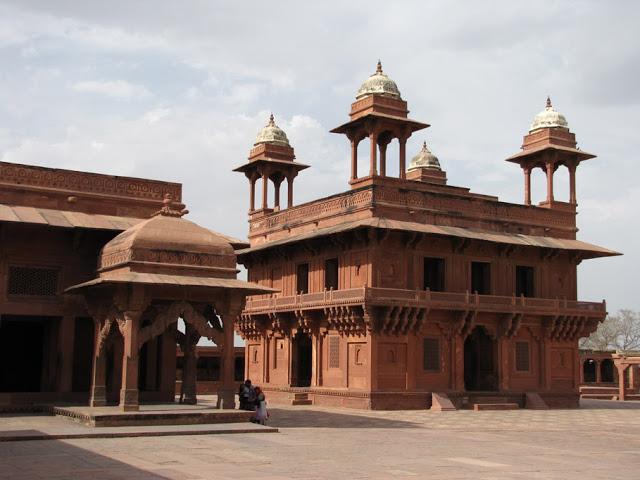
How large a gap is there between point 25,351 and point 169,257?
6.14 m

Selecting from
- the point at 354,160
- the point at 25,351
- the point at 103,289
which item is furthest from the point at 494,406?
the point at 103,289

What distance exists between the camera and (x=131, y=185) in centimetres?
2397

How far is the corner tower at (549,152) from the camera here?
125ft

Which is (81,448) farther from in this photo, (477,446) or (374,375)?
(374,375)

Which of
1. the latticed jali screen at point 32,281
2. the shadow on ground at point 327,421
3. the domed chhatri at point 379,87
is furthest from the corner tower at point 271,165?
the latticed jali screen at point 32,281

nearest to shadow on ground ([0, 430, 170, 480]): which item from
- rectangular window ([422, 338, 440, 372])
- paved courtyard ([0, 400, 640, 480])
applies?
paved courtyard ([0, 400, 640, 480])

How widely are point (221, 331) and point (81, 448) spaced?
610cm

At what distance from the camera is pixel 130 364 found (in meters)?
19.3

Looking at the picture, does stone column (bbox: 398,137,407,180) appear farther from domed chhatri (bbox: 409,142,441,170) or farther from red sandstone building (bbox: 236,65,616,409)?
domed chhatri (bbox: 409,142,441,170)

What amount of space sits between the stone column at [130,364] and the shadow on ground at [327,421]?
13.5 ft

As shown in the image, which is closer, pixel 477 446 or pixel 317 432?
pixel 477 446

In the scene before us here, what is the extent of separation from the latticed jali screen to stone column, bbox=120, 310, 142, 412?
3.78 meters

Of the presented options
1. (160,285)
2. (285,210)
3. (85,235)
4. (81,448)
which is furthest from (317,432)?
(285,210)

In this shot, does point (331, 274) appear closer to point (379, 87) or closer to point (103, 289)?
point (379, 87)
